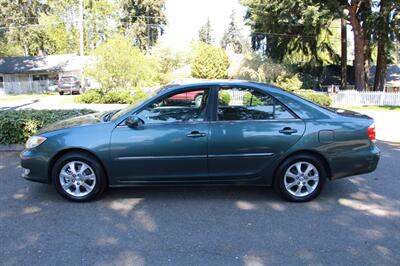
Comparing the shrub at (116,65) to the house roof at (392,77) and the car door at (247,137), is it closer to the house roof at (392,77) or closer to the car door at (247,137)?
the car door at (247,137)

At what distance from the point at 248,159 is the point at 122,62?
21.5m

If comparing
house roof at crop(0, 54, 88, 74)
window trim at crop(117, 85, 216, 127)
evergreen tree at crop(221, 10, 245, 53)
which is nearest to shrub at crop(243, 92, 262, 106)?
window trim at crop(117, 85, 216, 127)

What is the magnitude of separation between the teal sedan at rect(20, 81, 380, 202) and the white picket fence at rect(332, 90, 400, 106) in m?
21.5

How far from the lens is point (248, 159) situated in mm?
5027

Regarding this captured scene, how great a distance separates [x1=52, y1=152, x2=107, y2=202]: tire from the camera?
16.4 feet

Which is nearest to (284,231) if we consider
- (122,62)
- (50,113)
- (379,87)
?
(50,113)

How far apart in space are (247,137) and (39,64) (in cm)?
4857

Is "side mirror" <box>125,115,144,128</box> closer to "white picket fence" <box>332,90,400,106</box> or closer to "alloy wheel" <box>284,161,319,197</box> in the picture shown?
"alloy wheel" <box>284,161,319,197</box>

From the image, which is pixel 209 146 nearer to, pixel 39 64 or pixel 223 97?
pixel 223 97

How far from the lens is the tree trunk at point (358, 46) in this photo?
2783 cm

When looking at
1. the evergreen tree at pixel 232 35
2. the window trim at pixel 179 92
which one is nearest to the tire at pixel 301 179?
the window trim at pixel 179 92

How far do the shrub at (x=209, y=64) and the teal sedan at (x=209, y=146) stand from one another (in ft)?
106

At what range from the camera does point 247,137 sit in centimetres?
498

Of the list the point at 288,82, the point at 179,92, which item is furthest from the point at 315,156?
the point at 288,82
